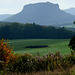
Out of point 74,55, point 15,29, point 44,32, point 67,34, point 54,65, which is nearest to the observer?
point 54,65

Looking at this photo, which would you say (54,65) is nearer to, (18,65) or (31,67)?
(31,67)

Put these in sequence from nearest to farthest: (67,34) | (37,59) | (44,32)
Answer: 1. (37,59)
2. (67,34)
3. (44,32)

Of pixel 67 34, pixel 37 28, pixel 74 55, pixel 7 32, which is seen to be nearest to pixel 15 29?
pixel 7 32

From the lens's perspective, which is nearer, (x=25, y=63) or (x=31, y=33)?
(x=25, y=63)

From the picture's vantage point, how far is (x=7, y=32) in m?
109

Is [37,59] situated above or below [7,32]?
above

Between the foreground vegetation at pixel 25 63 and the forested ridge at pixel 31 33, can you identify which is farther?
the forested ridge at pixel 31 33

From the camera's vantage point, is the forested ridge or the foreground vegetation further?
the forested ridge

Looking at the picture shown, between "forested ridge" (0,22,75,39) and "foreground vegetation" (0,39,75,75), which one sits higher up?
"foreground vegetation" (0,39,75,75)

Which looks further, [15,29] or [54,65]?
[15,29]

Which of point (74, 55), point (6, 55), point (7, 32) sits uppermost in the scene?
point (6, 55)

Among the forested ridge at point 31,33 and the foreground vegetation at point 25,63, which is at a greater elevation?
the foreground vegetation at point 25,63

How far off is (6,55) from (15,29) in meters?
102

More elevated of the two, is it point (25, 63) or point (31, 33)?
point (25, 63)
